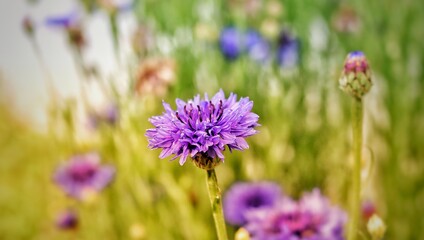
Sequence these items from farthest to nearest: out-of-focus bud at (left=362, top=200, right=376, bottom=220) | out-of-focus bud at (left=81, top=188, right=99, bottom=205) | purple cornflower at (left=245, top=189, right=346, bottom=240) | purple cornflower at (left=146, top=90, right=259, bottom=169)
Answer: out-of-focus bud at (left=81, top=188, right=99, bottom=205) < out-of-focus bud at (left=362, top=200, right=376, bottom=220) < purple cornflower at (left=245, top=189, right=346, bottom=240) < purple cornflower at (left=146, top=90, right=259, bottom=169)

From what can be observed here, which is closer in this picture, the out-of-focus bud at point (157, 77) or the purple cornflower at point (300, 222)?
the purple cornflower at point (300, 222)

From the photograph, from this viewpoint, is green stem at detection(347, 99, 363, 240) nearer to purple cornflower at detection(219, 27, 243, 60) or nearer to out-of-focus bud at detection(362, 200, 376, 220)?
out-of-focus bud at detection(362, 200, 376, 220)

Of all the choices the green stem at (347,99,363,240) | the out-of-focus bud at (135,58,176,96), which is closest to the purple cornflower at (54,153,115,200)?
the out-of-focus bud at (135,58,176,96)

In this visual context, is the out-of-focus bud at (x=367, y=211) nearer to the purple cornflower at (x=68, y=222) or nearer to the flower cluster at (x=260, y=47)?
the flower cluster at (x=260, y=47)

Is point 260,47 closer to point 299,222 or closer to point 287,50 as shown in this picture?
point 287,50

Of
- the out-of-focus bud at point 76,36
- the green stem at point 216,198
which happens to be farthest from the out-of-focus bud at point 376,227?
the out-of-focus bud at point 76,36

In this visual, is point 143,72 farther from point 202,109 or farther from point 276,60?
point 202,109

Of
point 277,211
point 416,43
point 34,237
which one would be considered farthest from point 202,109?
point 34,237
